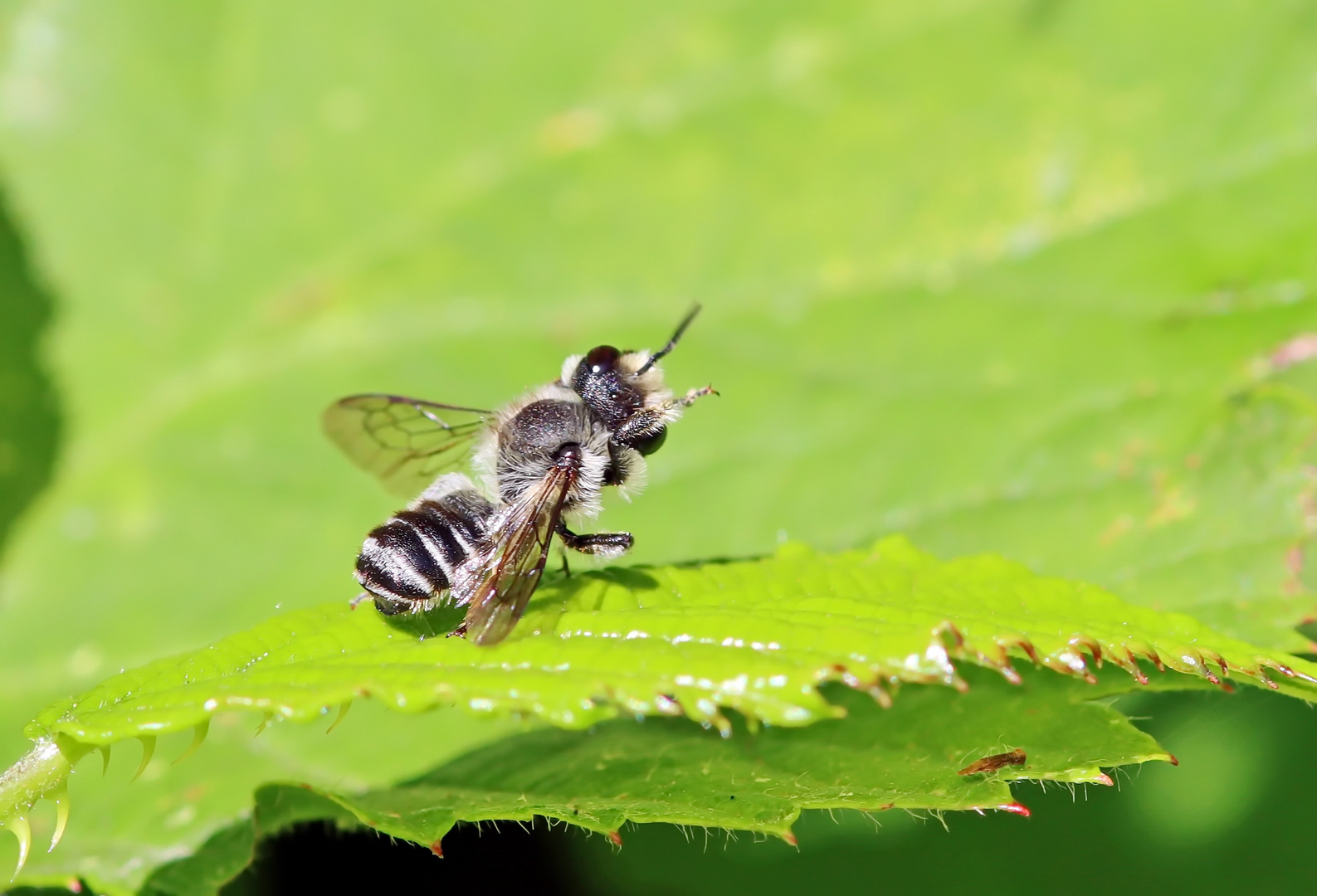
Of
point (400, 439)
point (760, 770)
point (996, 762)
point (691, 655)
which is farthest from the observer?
point (400, 439)

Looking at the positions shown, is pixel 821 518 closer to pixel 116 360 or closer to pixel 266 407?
pixel 266 407

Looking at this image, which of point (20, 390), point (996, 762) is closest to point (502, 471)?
point (996, 762)

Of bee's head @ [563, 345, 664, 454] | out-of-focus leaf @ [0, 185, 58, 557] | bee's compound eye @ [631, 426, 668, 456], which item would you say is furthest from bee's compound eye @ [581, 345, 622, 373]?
out-of-focus leaf @ [0, 185, 58, 557]

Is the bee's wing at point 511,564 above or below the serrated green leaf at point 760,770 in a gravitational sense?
above

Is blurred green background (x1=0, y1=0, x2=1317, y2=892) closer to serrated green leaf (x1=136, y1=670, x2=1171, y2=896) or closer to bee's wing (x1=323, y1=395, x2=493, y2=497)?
serrated green leaf (x1=136, y1=670, x2=1171, y2=896)

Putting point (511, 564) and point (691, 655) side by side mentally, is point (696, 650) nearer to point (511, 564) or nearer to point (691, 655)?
point (691, 655)

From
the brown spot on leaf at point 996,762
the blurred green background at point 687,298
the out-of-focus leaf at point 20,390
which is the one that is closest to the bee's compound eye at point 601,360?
the blurred green background at point 687,298

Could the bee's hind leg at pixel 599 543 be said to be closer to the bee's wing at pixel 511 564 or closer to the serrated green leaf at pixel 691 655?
the bee's wing at pixel 511 564
